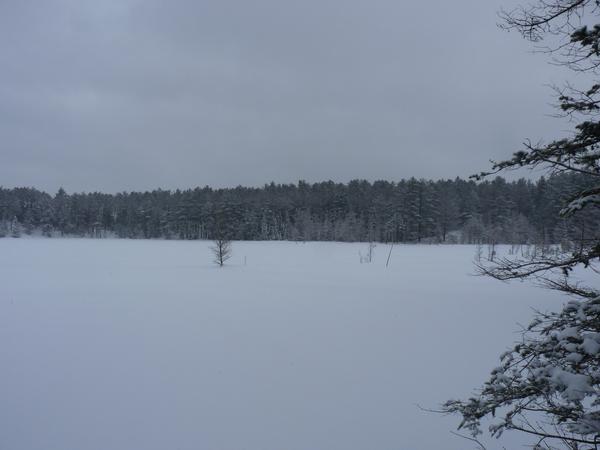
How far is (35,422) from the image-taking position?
5988 millimetres

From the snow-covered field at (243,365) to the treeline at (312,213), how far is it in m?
35.9

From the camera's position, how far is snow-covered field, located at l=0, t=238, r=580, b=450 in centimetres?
587

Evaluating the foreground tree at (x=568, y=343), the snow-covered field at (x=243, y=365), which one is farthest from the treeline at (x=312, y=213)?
the foreground tree at (x=568, y=343)

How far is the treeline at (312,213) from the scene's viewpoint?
6844cm

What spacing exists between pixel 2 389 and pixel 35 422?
77.7 inches

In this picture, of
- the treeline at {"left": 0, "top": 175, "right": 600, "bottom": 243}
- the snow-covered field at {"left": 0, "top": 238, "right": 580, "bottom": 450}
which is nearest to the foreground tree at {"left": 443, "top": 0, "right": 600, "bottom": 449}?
the snow-covered field at {"left": 0, "top": 238, "right": 580, "bottom": 450}

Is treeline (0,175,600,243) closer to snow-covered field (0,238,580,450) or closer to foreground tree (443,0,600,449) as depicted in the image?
snow-covered field (0,238,580,450)

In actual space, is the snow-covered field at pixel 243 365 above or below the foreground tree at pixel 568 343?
below

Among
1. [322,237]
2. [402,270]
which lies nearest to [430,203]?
[322,237]

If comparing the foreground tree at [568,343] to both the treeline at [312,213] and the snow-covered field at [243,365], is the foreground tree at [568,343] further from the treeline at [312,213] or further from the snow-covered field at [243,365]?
the treeline at [312,213]

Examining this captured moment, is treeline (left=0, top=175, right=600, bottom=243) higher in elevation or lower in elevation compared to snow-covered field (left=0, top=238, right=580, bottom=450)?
higher

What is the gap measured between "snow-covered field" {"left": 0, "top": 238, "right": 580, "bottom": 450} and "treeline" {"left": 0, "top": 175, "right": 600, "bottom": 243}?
1414 inches

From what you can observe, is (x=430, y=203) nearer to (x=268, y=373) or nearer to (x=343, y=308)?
(x=343, y=308)

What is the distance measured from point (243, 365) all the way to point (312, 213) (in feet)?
262
